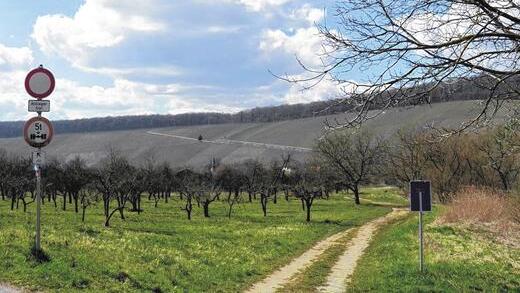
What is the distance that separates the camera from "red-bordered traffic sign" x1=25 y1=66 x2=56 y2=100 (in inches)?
440

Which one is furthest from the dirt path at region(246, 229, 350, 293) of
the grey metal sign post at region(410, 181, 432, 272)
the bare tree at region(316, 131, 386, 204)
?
the bare tree at region(316, 131, 386, 204)

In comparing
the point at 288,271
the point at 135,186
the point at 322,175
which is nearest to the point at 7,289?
the point at 288,271

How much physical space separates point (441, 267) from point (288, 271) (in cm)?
431

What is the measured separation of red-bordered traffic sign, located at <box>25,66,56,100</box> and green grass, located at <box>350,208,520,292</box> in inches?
324

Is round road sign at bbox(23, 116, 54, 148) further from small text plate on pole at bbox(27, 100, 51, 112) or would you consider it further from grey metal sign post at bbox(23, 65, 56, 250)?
small text plate on pole at bbox(27, 100, 51, 112)

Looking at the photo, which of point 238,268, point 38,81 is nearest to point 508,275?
point 238,268

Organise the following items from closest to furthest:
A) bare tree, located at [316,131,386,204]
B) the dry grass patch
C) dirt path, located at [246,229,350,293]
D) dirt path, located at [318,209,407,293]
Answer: dirt path, located at [246,229,350,293] < dirt path, located at [318,209,407,293] < the dry grass patch < bare tree, located at [316,131,386,204]

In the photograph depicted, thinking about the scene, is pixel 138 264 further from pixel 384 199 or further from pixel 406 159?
pixel 384 199

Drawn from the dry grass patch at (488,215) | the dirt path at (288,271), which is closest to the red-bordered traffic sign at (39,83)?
the dirt path at (288,271)

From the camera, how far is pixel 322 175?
2891 inches

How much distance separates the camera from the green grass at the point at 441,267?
12.7 m

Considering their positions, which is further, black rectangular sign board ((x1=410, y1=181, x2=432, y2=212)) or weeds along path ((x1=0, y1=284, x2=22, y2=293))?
black rectangular sign board ((x1=410, y1=181, x2=432, y2=212))

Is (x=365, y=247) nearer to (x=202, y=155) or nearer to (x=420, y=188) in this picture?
(x=420, y=188)

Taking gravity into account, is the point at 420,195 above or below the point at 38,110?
below
